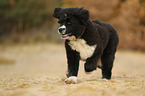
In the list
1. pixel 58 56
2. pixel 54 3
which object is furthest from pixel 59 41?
pixel 58 56

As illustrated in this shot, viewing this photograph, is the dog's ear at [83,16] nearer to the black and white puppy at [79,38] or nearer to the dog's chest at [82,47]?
the black and white puppy at [79,38]

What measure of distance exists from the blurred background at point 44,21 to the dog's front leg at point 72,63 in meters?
15.2

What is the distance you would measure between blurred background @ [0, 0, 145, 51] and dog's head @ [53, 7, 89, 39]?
605 inches

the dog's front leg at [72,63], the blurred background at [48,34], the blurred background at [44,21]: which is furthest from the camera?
the blurred background at [44,21]

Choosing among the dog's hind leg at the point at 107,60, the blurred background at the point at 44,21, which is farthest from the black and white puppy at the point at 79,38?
the blurred background at the point at 44,21

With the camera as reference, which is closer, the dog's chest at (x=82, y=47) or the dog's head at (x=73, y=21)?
the dog's head at (x=73, y=21)

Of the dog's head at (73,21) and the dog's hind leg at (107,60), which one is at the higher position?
the dog's head at (73,21)

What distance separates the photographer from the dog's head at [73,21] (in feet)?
14.6

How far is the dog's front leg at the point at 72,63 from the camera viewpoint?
191 inches

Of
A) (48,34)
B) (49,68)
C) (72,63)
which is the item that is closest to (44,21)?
(48,34)

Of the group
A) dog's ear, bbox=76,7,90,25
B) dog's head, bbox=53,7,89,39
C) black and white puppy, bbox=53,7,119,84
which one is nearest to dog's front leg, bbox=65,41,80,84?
black and white puppy, bbox=53,7,119,84

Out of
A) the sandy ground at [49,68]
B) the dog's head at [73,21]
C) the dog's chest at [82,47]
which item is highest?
the dog's head at [73,21]

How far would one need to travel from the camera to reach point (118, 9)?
2064 centimetres

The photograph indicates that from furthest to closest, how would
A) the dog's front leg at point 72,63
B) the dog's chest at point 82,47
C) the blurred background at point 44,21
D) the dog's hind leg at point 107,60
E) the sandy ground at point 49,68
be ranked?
the blurred background at point 44,21, the dog's hind leg at point 107,60, the dog's front leg at point 72,63, the dog's chest at point 82,47, the sandy ground at point 49,68
